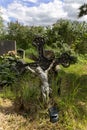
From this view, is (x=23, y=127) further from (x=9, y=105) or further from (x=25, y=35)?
(x=25, y=35)

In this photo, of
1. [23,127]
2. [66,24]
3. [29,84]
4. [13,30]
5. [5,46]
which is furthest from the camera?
[13,30]

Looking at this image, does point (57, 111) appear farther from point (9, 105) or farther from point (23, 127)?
point (9, 105)

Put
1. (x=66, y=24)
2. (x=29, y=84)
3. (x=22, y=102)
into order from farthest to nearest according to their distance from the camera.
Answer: (x=66, y=24)
(x=29, y=84)
(x=22, y=102)

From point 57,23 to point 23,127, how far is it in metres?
20.8

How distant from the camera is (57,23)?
24.8 m

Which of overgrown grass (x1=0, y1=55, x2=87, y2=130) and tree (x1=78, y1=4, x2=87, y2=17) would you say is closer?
overgrown grass (x1=0, y1=55, x2=87, y2=130)

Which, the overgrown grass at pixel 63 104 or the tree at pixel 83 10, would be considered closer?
the overgrown grass at pixel 63 104

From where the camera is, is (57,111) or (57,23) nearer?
(57,111)

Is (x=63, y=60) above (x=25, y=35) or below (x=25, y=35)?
above

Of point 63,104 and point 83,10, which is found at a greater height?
point 83,10

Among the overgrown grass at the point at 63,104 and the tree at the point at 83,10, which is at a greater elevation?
the tree at the point at 83,10

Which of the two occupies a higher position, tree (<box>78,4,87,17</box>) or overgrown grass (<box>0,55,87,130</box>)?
tree (<box>78,4,87,17</box>)

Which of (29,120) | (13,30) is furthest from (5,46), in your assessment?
(13,30)

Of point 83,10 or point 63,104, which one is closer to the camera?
point 63,104
